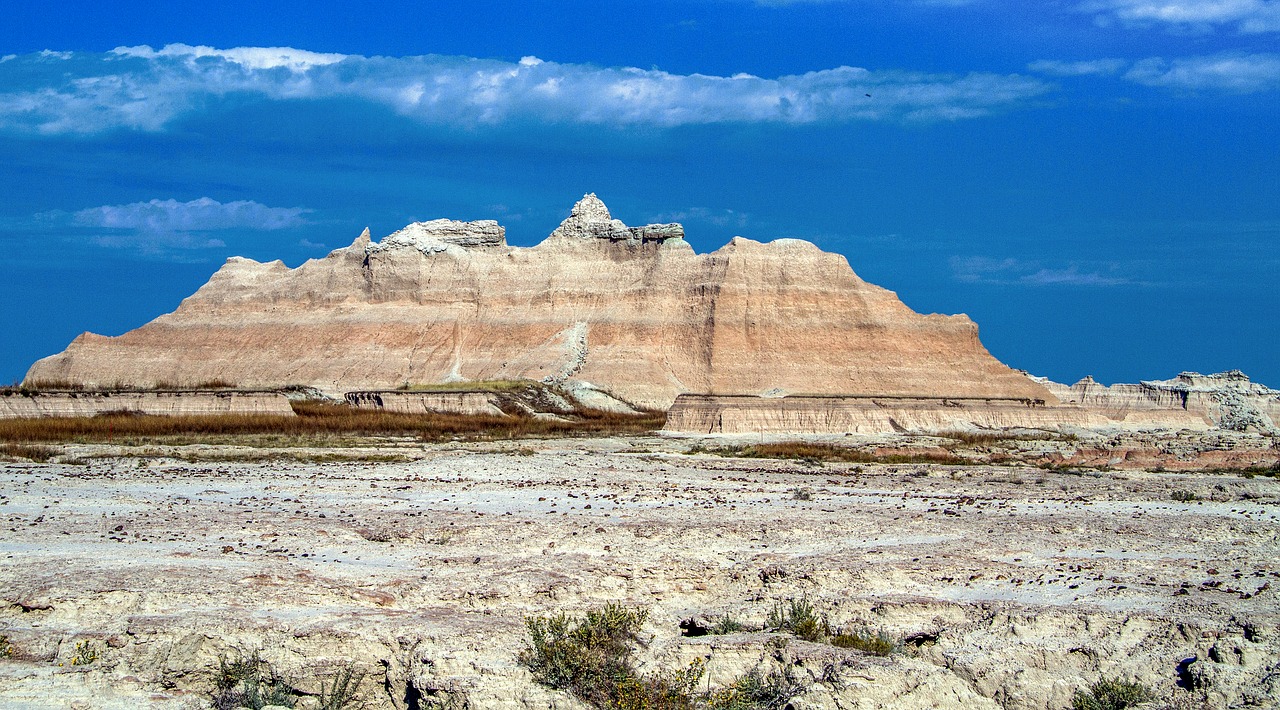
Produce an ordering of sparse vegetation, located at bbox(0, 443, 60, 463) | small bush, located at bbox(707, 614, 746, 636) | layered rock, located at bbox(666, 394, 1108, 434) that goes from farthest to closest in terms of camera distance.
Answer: layered rock, located at bbox(666, 394, 1108, 434), sparse vegetation, located at bbox(0, 443, 60, 463), small bush, located at bbox(707, 614, 746, 636)

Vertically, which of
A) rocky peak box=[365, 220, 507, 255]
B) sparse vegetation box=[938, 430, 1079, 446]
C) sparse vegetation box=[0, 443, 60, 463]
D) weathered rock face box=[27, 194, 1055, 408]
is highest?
rocky peak box=[365, 220, 507, 255]

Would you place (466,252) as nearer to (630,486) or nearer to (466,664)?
(630,486)

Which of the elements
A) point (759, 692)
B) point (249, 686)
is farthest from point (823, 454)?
point (249, 686)

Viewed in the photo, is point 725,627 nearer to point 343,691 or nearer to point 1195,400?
point 343,691

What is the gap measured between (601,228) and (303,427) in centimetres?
5504

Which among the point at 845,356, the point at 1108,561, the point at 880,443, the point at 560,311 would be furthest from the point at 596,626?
the point at 560,311

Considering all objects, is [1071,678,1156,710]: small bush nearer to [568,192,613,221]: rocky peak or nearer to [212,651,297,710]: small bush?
[212,651,297,710]: small bush

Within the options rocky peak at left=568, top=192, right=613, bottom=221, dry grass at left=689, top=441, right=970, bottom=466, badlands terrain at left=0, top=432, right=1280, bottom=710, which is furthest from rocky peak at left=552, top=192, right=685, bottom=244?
badlands terrain at left=0, top=432, right=1280, bottom=710

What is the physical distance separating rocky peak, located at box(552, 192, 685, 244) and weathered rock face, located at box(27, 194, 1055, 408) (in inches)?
6.6

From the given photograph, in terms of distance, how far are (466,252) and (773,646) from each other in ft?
308

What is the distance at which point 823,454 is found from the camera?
1331 inches

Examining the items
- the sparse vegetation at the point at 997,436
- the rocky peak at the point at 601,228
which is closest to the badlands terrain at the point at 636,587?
the sparse vegetation at the point at 997,436

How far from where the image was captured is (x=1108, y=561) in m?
13.6

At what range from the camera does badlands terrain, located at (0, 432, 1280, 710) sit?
919cm
